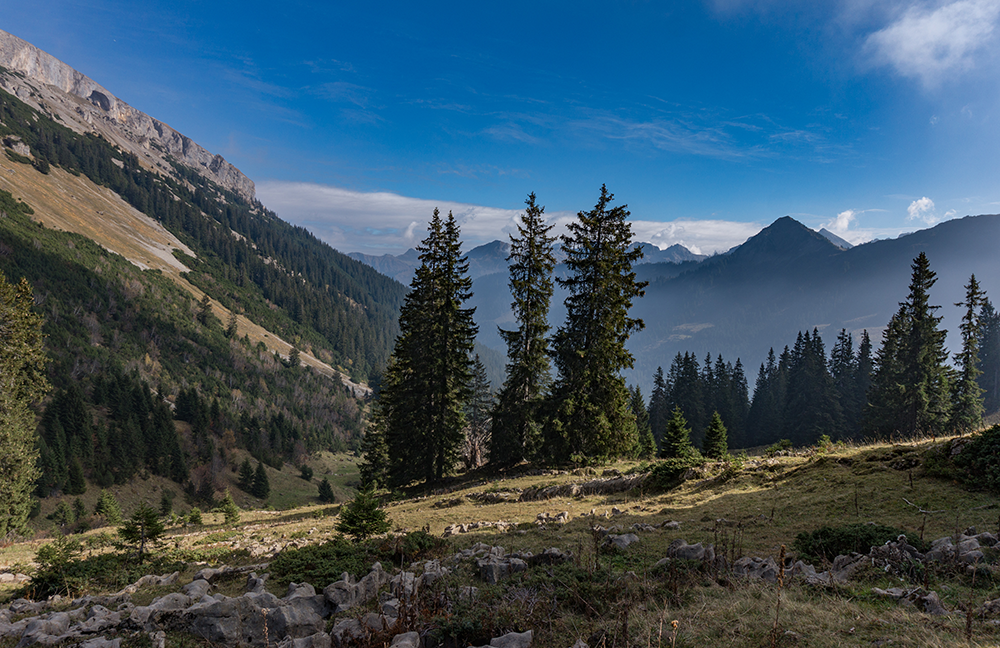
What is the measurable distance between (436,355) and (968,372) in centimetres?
5337

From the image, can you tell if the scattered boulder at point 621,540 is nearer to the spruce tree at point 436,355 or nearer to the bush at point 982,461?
the bush at point 982,461

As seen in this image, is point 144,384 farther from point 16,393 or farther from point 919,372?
point 919,372

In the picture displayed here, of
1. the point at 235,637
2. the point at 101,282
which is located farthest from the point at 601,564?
the point at 101,282

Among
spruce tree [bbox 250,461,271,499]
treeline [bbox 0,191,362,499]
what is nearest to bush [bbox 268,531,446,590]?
treeline [bbox 0,191,362,499]

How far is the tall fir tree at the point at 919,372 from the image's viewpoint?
1524 inches

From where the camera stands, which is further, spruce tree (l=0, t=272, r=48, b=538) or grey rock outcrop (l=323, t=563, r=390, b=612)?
spruce tree (l=0, t=272, r=48, b=538)

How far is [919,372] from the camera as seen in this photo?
130 ft

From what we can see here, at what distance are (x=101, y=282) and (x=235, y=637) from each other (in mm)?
152367

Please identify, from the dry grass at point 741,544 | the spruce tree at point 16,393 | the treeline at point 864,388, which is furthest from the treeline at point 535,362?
the spruce tree at point 16,393

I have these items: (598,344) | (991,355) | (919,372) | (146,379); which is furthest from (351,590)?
(146,379)

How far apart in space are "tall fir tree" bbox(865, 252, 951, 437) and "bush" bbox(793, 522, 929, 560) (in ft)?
136

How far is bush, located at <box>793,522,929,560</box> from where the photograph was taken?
748cm

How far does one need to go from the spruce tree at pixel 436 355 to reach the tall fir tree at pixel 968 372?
47607mm

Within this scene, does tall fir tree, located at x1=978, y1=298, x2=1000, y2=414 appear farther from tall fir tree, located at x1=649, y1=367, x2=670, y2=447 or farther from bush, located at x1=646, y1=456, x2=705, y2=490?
bush, located at x1=646, y1=456, x2=705, y2=490
